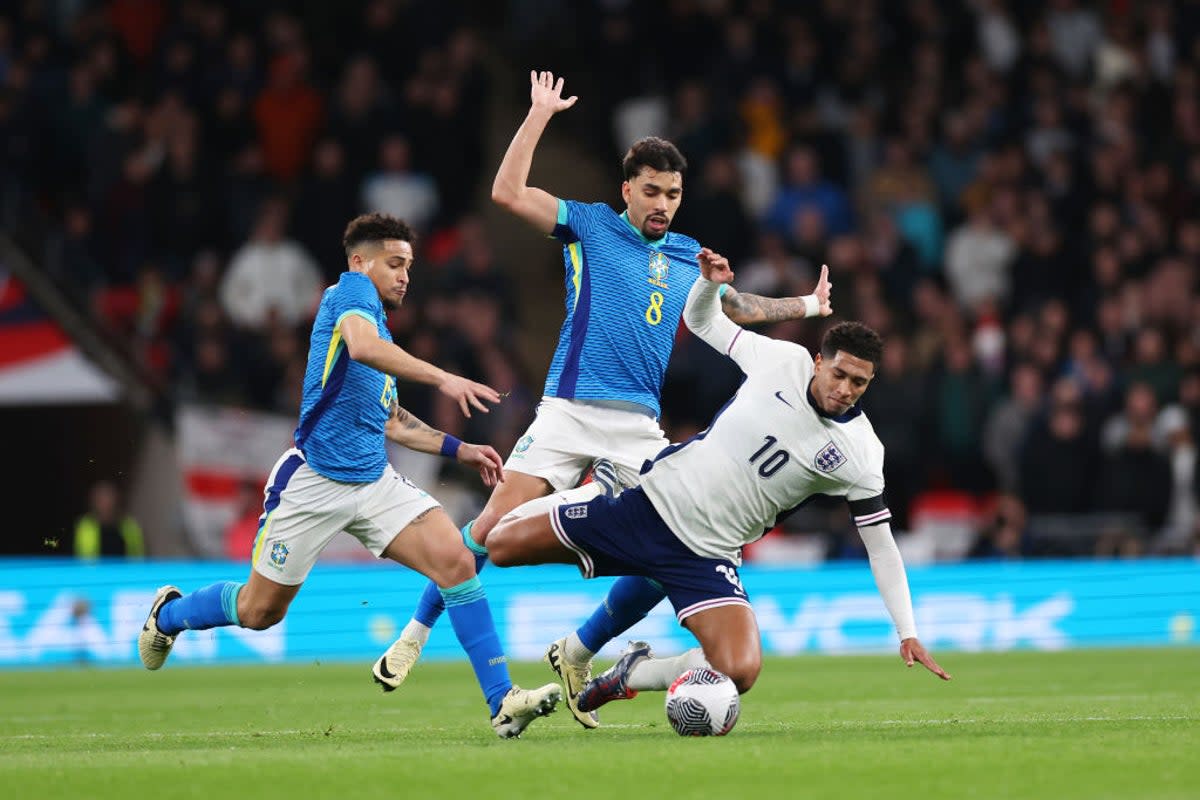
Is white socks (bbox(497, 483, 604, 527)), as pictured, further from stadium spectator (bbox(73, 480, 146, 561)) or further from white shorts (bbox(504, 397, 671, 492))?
stadium spectator (bbox(73, 480, 146, 561))

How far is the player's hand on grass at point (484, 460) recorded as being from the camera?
28.7 ft

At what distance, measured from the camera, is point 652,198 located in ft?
31.9

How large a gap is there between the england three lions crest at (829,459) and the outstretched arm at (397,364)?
60.5 inches

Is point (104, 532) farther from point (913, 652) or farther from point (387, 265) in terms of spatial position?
point (913, 652)

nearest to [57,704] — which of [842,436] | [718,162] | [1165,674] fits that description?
[842,436]

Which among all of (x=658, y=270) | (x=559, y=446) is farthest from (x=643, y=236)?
(x=559, y=446)

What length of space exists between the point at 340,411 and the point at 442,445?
21.8 inches

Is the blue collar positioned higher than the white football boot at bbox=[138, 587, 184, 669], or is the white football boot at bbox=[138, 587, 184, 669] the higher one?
the blue collar

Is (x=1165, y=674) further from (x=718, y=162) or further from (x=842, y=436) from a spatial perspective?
(x=718, y=162)

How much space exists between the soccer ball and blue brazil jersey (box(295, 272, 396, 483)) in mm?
1983

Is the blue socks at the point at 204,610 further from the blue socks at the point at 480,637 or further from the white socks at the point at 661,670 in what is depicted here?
the white socks at the point at 661,670

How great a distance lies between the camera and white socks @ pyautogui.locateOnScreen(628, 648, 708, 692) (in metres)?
8.80

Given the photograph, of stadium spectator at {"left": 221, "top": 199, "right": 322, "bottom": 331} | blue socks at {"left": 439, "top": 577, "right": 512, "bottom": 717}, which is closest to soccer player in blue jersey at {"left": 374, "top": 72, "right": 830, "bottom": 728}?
blue socks at {"left": 439, "top": 577, "right": 512, "bottom": 717}

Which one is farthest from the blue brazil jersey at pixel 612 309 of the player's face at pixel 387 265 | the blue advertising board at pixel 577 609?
the blue advertising board at pixel 577 609
